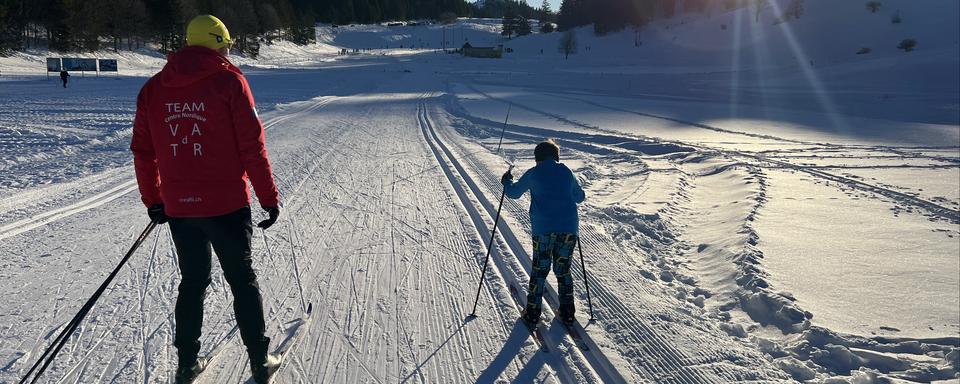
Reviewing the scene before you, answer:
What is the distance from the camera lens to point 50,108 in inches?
687

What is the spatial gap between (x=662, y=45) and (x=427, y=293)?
64.5 meters

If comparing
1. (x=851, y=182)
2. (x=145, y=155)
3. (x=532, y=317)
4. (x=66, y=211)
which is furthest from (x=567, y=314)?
(x=851, y=182)

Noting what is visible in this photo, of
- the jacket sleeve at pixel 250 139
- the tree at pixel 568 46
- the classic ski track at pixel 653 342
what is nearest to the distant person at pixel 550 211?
the classic ski track at pixel 653 342

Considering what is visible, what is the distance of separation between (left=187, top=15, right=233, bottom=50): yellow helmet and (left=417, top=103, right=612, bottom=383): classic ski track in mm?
2712

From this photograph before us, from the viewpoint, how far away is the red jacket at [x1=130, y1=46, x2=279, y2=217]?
2682 millimetres

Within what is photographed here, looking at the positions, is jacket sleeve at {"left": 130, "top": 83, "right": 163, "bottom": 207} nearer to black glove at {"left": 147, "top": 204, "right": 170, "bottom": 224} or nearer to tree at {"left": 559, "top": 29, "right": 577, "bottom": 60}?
black glove at {"left": 147, "top": 204, "right": 170, "bottom": 224}

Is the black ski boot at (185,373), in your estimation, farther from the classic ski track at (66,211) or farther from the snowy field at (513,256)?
the classic ski track at (66,211)

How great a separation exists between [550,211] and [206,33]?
2388 mm

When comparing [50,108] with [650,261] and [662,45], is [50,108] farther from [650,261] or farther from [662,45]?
[662,45]

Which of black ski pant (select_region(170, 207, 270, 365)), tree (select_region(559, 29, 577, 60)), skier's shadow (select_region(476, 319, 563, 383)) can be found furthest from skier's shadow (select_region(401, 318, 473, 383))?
tree (select_region(559, 29, 577, 60))

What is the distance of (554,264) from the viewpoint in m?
4.23

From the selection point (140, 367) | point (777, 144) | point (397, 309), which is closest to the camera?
point (140, 367)

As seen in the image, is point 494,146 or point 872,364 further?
point 494,146

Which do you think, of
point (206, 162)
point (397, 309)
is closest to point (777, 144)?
point (397, 309)
